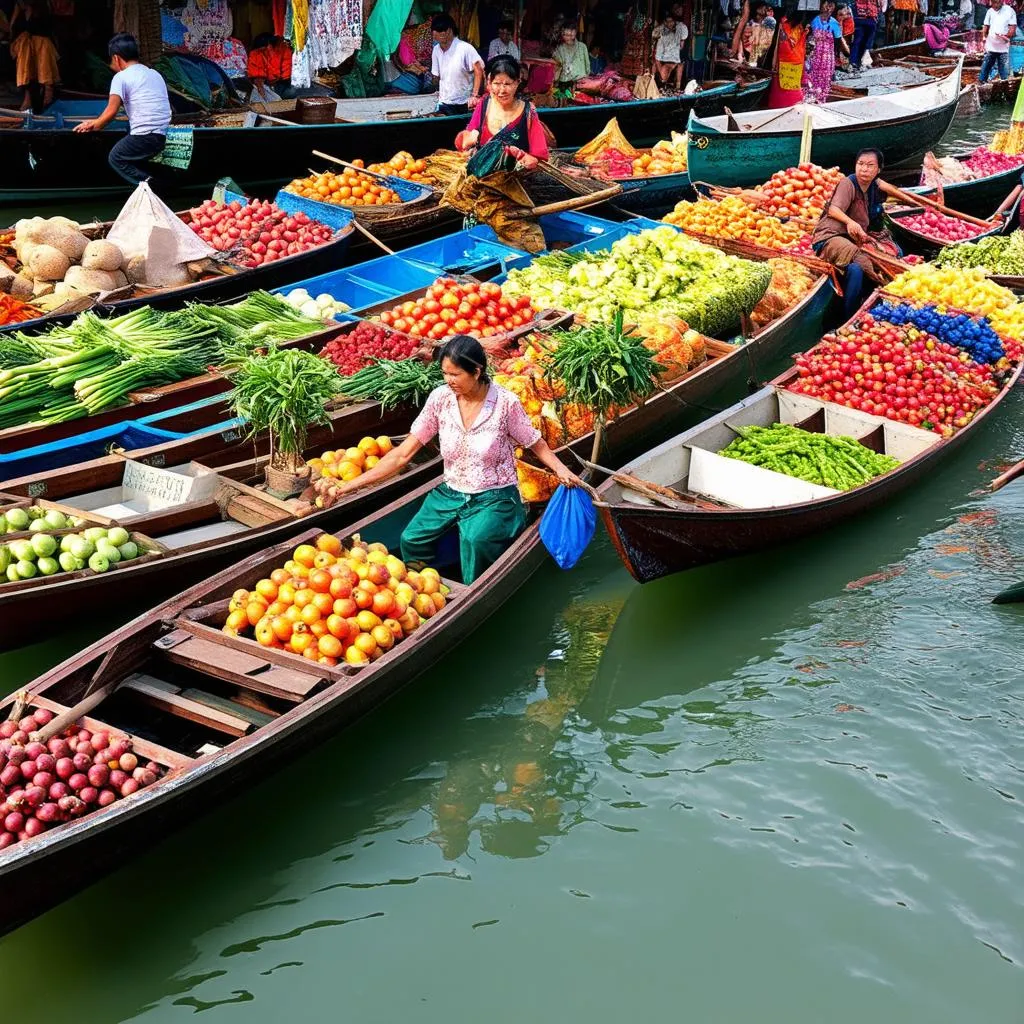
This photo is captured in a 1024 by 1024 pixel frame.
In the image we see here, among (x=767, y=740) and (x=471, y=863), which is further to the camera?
(x=767, y=740)

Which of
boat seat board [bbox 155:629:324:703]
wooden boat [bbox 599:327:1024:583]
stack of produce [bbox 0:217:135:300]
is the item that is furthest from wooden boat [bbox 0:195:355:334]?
wooden boat [bbox 599:327:1024:583]

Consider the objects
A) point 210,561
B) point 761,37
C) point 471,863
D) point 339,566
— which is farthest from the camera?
point 761,37

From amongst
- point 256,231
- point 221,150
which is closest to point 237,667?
point 256,231

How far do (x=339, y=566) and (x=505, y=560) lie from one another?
2.87 feet

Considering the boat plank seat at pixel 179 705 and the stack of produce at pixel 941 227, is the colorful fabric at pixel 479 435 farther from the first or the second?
the stack of produce at pixel 941 227

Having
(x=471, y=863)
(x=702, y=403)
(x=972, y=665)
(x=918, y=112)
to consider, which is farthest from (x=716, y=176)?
(x=471, y=863)

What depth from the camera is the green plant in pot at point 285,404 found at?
5605mm

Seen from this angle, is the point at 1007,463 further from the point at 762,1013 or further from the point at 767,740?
the point at 762,1013

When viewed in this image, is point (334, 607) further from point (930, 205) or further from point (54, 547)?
point (930, 205)

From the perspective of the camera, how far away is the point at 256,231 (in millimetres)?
8977

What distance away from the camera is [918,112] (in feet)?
46.3

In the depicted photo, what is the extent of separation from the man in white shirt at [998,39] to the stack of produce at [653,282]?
14.3m

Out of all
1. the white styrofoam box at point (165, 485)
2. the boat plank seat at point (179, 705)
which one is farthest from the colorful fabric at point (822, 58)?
the boat plank seat at point (179, 705)

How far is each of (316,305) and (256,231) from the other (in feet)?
5.04
